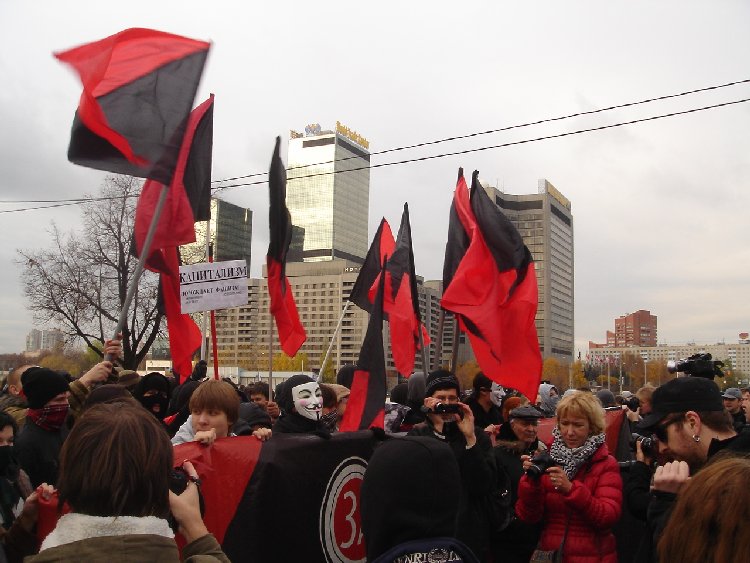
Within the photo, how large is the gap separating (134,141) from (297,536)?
3.72 meters

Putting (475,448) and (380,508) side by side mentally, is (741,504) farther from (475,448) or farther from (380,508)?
(475,448)

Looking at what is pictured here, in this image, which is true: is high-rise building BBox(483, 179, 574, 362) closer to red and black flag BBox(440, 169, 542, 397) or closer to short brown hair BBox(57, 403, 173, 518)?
red and black flag BBox(440, 169, 542, 397)

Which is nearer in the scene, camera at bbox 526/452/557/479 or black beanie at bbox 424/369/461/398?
camera at bbox 526/452/557/479

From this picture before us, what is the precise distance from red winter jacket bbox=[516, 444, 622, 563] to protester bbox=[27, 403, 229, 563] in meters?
2.74

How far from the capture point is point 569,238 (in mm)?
151875

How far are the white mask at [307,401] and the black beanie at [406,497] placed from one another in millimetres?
2113

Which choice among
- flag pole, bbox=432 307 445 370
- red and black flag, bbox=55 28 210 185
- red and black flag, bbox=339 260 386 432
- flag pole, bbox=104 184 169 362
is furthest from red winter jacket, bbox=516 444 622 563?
red and black flag, bbox=55 28 210 185

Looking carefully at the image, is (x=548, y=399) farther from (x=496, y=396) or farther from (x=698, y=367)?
(x=698, y=367)

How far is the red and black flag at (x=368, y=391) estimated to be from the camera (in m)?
6.08

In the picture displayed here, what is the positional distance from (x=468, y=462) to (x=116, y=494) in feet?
8.66

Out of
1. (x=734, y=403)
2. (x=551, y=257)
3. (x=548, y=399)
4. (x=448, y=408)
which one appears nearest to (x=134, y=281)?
(x=448, y=408)

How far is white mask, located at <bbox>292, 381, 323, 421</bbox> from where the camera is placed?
14.5ft

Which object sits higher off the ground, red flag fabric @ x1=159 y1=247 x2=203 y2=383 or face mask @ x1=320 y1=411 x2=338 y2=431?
red flag fabric @ x1=159 y1=247 x2=203 y2=383

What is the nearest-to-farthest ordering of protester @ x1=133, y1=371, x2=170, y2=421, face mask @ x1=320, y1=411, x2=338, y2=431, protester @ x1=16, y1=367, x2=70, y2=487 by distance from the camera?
protester @ x1=16, y1=367, x2=70, y2=487 < face mask @ x1=320, y1=411, x2=338, y2=431 < protester @ x1=133, y1=371, x2=170, y2=421
